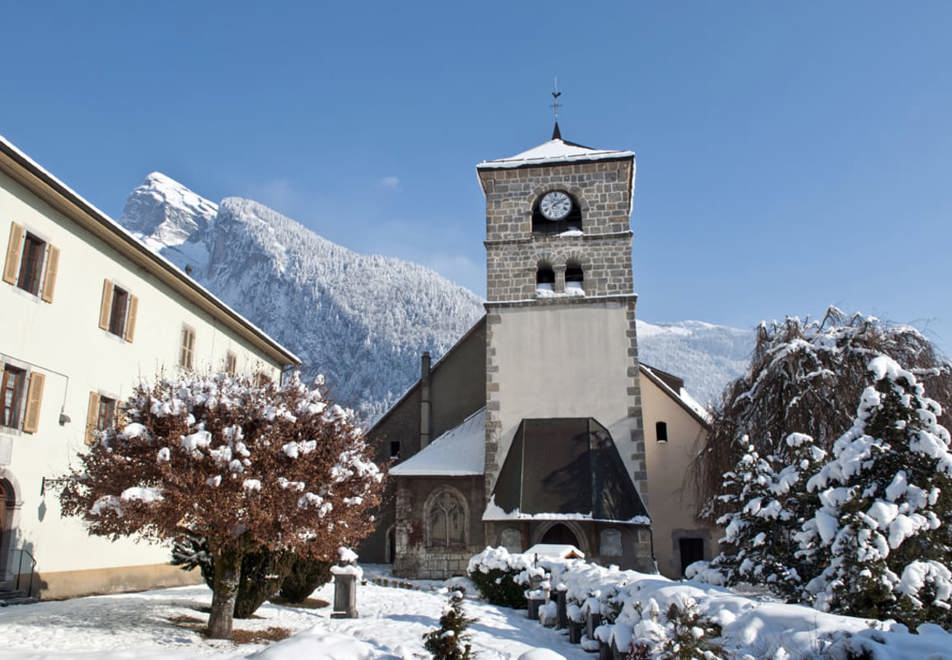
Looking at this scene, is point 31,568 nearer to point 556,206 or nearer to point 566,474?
point 566,474

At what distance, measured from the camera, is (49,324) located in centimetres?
1576

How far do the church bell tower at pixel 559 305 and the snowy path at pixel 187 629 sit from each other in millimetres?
9536

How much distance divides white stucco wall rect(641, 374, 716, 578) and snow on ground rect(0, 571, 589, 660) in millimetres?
10616

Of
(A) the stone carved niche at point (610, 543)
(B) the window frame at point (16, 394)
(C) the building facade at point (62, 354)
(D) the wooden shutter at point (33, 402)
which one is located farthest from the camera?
(A) the stone carved niche at point (610, 543)

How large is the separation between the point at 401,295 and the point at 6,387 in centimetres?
12027

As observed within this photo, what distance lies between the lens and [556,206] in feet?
91.0

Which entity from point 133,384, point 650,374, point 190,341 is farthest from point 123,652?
point 650,374

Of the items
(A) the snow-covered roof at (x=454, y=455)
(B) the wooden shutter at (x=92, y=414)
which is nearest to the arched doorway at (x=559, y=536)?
(A) the snow-covered roof at (x=454, y=455)

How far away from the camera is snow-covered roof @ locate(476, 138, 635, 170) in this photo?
27500 mm

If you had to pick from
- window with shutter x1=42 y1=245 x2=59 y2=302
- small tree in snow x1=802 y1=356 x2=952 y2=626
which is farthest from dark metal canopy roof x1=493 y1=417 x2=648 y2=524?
small tree in snow x1=802 y1=356 x2=952 y2=626

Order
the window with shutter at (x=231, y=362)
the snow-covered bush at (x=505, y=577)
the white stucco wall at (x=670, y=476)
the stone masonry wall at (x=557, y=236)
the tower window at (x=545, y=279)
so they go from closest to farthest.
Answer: the snow-covered bush at (x=505, y=577), the window with shutter at (x=231, y=362), the white stucco wall at (x=670, y=476), the stone masonry wall at (x=557, y=236), the tower window at (x=545, y=279)

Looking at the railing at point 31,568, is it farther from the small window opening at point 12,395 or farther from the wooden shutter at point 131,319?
the wooden shutter at point 131,319

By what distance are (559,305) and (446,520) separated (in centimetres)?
820

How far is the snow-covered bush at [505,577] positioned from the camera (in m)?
15.6
